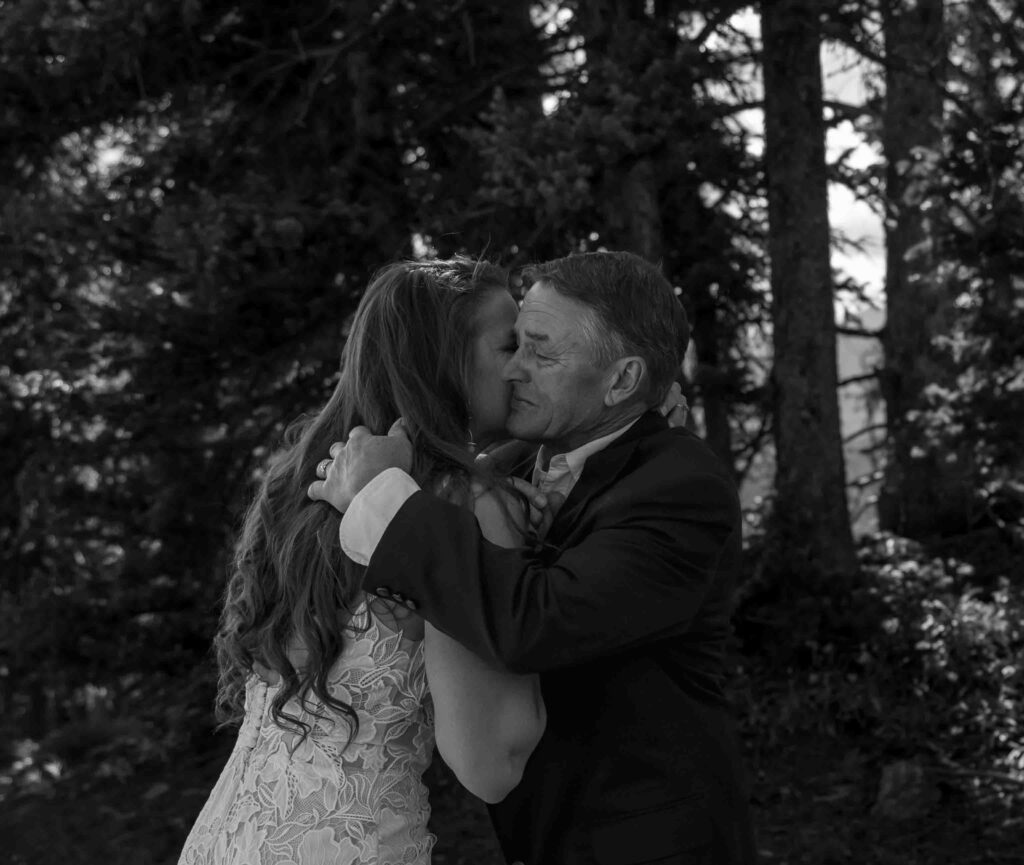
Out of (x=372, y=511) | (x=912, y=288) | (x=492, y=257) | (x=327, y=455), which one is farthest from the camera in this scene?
(x=912, y=288)

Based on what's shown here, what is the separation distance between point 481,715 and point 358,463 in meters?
0.49

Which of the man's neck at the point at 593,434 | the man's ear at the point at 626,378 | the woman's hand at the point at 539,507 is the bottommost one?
the woman's hand at the point at 539,507

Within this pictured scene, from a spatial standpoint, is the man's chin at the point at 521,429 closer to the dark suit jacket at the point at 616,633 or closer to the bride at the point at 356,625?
the bride at the point at 356,625

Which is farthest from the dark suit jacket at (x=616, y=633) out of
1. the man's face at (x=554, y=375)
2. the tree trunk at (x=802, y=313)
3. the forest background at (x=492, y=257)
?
the tree trunk at (x=802, y=313)

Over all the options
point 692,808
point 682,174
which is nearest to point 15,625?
point 682,174

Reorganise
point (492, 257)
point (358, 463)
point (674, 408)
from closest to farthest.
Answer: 1. point (358, 463)
2. point (674, 408)
3. point (492, 257)

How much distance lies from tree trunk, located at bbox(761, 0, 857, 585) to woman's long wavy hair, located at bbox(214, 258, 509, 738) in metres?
4.96

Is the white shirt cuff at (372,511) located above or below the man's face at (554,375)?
below

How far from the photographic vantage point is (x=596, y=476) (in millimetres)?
2453

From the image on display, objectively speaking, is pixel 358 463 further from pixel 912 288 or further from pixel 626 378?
pixel 912 288

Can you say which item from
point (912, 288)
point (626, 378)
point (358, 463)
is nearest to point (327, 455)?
point (358, 463)

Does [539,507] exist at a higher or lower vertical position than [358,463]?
Result: lower

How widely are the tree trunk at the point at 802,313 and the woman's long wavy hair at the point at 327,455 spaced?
4.96 metres

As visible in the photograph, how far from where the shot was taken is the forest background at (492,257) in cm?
658
